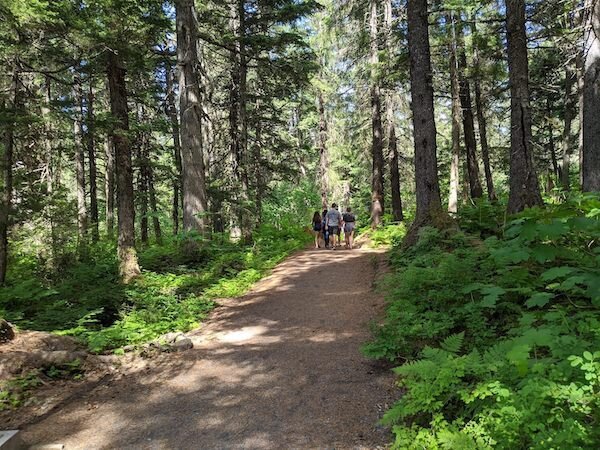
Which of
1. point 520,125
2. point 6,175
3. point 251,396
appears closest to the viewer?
point 251,396

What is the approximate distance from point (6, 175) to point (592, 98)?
45.9ft

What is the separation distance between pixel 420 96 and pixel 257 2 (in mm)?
9384

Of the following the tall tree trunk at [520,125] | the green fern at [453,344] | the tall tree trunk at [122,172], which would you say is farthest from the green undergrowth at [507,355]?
the tall tree trunk at [122,172]

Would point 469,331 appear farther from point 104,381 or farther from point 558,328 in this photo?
point 104,381

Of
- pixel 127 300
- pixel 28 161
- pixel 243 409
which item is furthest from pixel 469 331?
pixel 28 161

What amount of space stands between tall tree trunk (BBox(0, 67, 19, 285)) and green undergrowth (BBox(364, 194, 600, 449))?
911cm

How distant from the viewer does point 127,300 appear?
8.40 meters

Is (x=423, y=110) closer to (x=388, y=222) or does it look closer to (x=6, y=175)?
(x=388, y=222)

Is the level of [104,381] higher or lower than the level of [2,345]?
lower

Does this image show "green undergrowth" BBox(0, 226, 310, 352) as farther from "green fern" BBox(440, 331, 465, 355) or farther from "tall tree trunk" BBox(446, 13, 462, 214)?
"tall tree trunk" BBox(446, 13, 462, 214)

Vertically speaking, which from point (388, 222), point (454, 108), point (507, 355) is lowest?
point (507, 355)

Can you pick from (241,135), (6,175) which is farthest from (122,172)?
(241,135)

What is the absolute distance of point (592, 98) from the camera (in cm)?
902

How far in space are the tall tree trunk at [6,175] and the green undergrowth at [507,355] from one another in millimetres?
9111
